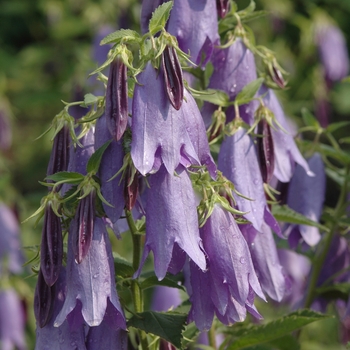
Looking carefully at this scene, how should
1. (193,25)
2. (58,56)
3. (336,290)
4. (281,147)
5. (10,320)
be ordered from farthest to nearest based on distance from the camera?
(58,56) < (10,320) < (336,290) < (281,147) < (193,25)

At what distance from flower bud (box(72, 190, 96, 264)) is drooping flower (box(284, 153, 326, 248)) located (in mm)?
693

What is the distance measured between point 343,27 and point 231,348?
388 centimetres

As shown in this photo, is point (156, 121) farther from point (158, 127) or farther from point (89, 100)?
point (89, 100)

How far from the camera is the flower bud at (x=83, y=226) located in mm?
1159

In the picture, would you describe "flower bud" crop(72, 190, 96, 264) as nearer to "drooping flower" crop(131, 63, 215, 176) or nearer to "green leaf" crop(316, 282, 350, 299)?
"drooping flower" crop(131, 63, 215, 176)

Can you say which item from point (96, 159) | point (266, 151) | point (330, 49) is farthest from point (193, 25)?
point (330, 49)

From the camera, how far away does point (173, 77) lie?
116 cm

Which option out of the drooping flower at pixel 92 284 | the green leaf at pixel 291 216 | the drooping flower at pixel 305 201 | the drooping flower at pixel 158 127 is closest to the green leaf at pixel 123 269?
the drooping flower at pixel 92 284

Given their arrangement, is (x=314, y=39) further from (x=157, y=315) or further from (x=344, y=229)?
(x=157, y=315)

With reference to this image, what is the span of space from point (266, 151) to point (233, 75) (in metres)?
0.17

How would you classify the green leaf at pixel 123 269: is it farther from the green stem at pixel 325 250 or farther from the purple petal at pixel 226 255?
the green stem at pixel 325 250

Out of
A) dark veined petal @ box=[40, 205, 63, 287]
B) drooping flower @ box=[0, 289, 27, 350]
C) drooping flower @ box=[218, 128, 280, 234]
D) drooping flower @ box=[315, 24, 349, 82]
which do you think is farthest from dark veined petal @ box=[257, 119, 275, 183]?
drooping flower @ box=[315, 24, 349, 82]

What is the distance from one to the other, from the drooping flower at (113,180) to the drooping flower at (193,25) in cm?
31

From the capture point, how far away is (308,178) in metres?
1.75
